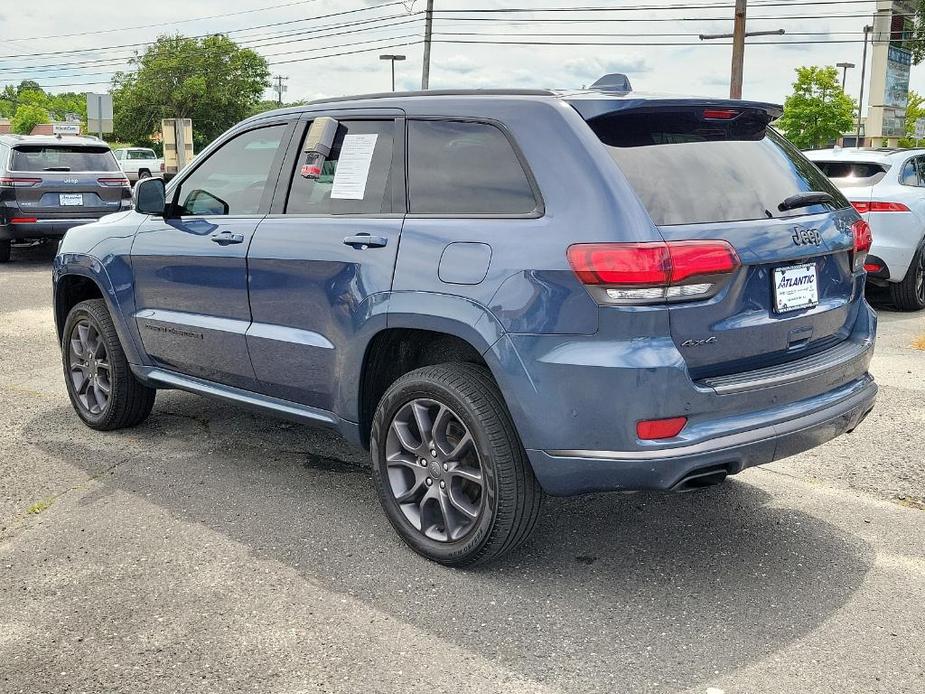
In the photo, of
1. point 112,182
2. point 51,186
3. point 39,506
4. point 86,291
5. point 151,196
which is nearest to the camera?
point 39,506

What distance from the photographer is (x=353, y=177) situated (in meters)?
4.25

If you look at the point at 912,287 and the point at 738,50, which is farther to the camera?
→ the point at 738,50

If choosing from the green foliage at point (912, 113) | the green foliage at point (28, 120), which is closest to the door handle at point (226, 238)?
the green foliage at point (912, 113)

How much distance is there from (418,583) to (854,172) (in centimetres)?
795

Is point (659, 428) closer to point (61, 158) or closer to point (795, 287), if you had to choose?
point (795, 287)

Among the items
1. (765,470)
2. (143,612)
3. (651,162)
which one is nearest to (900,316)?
(765,470)

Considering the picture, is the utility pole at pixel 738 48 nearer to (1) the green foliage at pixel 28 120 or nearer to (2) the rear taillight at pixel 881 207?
(2) the rear taillight at pixel 881 207

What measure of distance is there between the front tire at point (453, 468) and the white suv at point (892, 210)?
22.8ft

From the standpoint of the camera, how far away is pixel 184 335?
16.4ft

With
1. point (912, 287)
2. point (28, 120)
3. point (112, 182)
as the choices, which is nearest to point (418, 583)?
point (912, 287)

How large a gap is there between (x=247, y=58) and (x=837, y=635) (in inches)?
3602

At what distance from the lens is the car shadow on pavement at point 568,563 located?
10.8ft

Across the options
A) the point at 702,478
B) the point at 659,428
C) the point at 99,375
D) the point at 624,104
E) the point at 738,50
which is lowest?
the point at 99,375

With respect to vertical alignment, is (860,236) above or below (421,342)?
above
